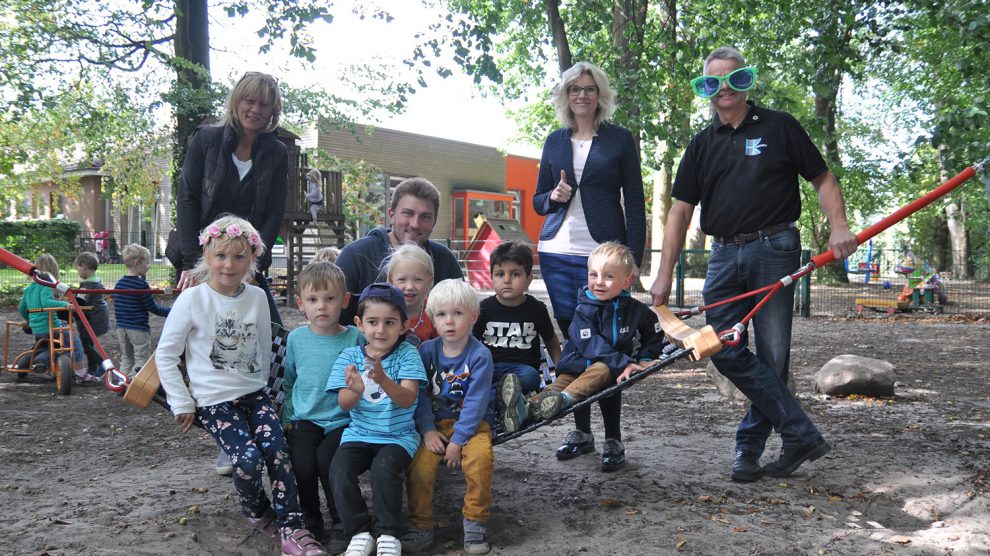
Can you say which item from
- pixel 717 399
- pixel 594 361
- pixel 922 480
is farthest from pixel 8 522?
pixel 717 399

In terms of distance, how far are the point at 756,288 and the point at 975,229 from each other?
2766cm

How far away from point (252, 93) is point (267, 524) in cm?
189

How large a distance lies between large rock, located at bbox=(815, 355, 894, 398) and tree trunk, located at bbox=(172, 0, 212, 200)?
888 centimetres

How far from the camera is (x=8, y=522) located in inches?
128

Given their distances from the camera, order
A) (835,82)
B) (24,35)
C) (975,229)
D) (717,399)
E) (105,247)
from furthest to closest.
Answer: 1. (975,229)
2. (105,247)
3. (24,35)
4. (835,82)
5. (717,399)

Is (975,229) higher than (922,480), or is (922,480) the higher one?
(975,229)

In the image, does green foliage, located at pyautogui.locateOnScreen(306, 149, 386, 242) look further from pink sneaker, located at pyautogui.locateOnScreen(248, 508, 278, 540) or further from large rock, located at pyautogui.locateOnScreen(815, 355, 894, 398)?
pink sneaker, located at pyautogui.locateOnScreen(248, 508, 278, 540)

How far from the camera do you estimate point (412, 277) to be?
3.33 m

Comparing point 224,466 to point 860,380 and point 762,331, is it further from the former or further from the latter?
point 860,380

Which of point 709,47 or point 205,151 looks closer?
point 205,151

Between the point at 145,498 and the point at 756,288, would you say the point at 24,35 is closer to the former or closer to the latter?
the point at 145,498

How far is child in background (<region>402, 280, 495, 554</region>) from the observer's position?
295 cm

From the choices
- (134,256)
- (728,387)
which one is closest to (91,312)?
(134,256)

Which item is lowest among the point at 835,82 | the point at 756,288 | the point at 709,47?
the point at 756,288
